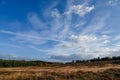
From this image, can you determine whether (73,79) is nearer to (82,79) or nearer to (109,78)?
(82,79)

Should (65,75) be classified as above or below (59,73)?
below

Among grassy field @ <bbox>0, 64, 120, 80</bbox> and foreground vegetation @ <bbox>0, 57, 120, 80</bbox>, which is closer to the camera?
grassy field @ <bbox>0, 64, 120, 80</bbox>

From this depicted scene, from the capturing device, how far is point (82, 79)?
1119 inches

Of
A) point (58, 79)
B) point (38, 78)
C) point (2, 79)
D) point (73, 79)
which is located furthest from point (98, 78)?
point (2, 79)

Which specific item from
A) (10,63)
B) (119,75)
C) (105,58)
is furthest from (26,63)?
(119,75)

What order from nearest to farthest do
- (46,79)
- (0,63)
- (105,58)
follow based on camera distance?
(46,79) → (0,63) → (105,58)

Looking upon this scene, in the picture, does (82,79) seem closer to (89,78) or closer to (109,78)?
(89,78)

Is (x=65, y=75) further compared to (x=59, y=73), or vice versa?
(x=59, y=73)

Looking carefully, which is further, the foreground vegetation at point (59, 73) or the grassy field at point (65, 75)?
the foreground vegetation at point (59, 73)

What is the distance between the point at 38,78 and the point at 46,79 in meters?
1.11

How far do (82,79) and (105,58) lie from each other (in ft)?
358

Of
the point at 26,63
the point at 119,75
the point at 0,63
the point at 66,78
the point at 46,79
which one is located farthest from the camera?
the point at 26,63

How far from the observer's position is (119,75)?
1300 inches

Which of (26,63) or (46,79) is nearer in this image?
(46,79)
